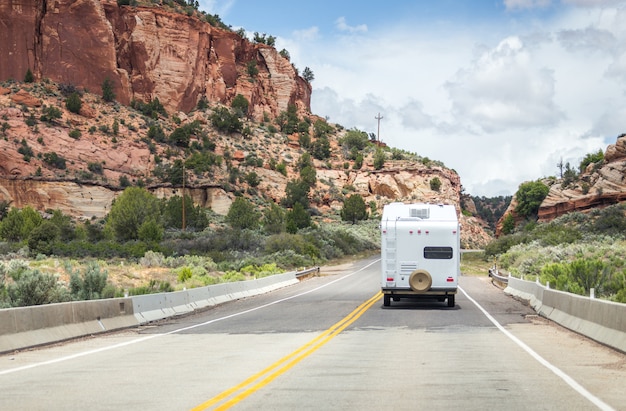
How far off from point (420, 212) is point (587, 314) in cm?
877

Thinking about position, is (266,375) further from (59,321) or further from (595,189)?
(595,189)

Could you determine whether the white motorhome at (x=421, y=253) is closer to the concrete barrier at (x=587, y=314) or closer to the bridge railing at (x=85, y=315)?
the concrete barrier at (x=587, y=314)

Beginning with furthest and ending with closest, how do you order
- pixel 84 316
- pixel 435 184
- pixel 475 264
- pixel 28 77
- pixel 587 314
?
pixel 435 184 < pixel 28 77 < pixel 475 264 < pixel 84 316 < pixel 587 314

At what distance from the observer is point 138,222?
7206 centimetres

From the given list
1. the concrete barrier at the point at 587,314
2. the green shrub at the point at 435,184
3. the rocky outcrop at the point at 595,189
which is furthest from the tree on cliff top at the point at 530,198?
the concrete barrier at the point at 587,314

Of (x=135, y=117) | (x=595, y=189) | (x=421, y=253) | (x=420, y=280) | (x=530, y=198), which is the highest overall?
(x=135, y=117)

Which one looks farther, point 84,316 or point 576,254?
point 576,254

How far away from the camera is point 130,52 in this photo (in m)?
118

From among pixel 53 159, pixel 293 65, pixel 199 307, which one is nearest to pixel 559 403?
pixel 199 307

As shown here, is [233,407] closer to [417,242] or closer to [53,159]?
[417,242]

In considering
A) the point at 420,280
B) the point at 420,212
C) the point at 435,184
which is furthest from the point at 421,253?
the point at 435,184

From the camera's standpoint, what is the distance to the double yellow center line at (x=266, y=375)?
8305mm

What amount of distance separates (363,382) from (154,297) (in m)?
12.6

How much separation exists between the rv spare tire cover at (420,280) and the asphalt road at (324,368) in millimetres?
3362
